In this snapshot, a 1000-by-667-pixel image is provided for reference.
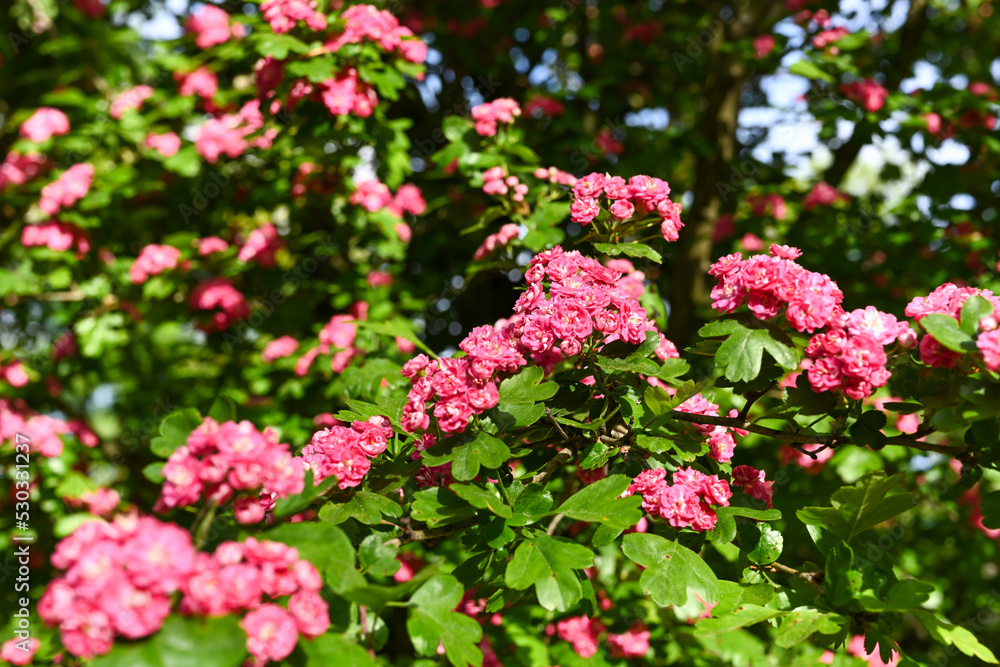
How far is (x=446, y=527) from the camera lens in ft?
5.79

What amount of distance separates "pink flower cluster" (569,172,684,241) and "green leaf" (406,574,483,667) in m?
1.15

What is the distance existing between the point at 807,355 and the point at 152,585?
144 cm

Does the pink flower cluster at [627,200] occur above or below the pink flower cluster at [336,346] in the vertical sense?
above

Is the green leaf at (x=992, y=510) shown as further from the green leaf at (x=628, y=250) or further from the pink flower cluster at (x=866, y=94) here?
the pink flower cluster at (x=866, y=94)

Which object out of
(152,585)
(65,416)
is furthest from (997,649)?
(65,416)

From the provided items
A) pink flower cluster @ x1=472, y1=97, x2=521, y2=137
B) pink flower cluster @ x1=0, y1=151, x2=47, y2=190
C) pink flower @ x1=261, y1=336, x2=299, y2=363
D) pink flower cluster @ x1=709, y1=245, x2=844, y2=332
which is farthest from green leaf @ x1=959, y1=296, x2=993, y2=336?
pink flower cluster @ x1=0, y1=151, x2=47, y2=190

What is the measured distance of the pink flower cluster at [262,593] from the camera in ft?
3.73

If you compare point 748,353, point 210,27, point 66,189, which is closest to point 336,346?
point 66,189

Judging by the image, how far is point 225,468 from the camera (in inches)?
53.1

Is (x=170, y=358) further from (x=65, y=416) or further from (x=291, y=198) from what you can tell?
(x=291, y=198)

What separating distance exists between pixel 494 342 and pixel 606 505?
497mm

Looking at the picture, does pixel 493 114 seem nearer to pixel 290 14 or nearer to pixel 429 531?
pixel 290 14

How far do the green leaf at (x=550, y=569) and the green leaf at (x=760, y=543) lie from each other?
1.69 ft

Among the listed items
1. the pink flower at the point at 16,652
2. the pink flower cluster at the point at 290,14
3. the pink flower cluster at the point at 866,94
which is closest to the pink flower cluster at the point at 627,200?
the pink flower cluster at the point at 290,14
